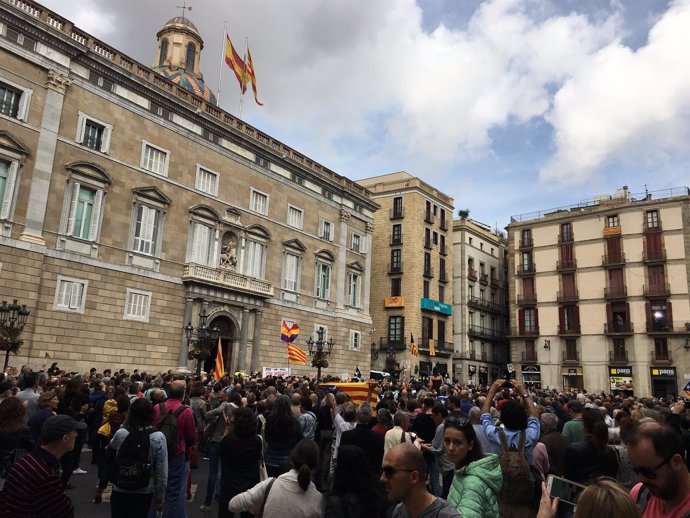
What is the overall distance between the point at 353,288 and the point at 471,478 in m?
33.5

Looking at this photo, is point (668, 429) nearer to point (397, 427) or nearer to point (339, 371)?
point (397, 427)

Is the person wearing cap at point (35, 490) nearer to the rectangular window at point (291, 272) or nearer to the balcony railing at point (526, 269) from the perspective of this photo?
the rectangular window at point (291, 272)

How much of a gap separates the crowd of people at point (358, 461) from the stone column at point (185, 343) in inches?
601

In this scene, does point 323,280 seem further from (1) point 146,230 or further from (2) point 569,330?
(2) point 569,330

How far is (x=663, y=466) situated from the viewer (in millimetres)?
2686

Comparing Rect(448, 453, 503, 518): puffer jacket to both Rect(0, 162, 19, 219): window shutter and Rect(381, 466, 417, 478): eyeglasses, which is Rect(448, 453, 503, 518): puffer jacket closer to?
Rect(381, 466, 417, 478): eyeglasses

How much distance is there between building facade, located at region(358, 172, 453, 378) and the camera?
142 feet

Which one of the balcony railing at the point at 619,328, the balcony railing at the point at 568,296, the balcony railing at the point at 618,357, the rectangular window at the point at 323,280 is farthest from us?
the balcony railing at the point at 568,296

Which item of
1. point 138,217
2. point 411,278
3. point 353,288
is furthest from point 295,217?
point 411,278

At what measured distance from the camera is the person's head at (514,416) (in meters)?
5.17

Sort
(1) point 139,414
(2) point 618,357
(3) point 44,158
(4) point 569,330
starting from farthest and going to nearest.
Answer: (4) point 569,330 < (2) point 618,357 < (3) point 44,158 < (1) point 139,414

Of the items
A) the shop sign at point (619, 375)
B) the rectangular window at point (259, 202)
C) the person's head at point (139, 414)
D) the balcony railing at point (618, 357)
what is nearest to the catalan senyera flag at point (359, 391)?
the person's head at point (139, 414)

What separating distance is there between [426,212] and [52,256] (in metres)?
32.2

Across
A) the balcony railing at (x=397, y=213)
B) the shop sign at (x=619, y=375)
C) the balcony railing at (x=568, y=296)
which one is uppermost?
the balcony railing at (x=397, y=213)
